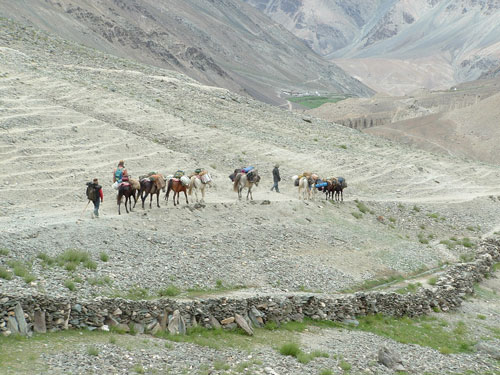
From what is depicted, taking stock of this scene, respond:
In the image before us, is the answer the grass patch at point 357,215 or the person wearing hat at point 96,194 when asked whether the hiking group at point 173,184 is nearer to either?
the person wearing hat at point 96,194

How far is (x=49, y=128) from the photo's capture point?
33.0 metres

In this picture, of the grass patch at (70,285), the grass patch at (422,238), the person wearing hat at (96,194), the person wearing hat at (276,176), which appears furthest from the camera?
the person wearing hat at (276,176)

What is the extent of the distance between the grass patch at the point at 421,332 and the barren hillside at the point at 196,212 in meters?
0.58

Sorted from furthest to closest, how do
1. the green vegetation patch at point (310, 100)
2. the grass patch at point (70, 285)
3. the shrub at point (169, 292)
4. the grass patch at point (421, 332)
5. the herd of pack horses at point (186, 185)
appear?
the green vegetation patch at point (310, 100) → the herd of pack horses at point (186, 185) → the grass patch at point (421, 332) → the shrub at point (169, 292) → the grass patch at point (70, 285)

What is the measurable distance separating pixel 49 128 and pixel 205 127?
14.5m

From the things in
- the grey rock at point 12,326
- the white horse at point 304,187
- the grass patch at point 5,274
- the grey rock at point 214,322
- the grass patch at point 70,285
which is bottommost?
the grey rock at point 214,322

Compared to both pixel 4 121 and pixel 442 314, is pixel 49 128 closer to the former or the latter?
pixel 4 121

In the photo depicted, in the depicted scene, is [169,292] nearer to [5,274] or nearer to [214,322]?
[214,322]

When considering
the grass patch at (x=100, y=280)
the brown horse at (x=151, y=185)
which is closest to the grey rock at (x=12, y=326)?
the grass patch at (x=100, y=280)

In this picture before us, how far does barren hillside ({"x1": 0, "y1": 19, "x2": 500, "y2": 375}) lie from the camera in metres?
15.7

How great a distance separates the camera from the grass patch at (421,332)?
19.1 meters

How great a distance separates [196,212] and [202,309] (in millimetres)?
8906

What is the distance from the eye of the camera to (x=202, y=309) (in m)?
15.9

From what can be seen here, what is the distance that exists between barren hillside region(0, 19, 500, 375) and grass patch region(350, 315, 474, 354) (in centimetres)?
58
